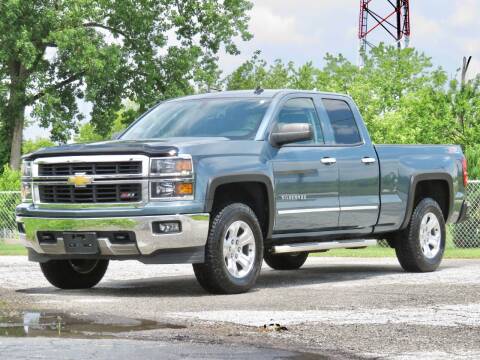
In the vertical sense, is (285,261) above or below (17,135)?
below

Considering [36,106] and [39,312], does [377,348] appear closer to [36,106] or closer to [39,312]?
[39,312]

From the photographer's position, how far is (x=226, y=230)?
462 inches

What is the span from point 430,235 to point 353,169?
2.11 metres

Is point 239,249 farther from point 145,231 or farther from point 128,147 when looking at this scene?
point 128,147

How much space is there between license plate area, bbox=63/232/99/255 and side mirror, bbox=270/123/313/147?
2.24m

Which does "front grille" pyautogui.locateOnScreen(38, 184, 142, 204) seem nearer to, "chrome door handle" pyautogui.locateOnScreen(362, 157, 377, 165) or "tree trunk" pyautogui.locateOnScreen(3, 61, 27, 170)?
"chrome door handle" pyautogui.locateOnScreen(362, 157, 377, 165)

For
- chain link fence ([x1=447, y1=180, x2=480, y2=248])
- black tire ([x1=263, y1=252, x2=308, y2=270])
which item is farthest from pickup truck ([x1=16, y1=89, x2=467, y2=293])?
chain link fence ([x1=447, y1=180, x2=480, y2=248])

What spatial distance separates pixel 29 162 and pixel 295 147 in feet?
9.51

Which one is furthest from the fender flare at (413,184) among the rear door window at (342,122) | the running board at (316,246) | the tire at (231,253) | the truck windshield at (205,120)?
the tire at (231,253)

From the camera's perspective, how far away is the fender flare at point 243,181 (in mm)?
11555

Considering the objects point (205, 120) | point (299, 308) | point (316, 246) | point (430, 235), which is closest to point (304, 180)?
point (316, 246)

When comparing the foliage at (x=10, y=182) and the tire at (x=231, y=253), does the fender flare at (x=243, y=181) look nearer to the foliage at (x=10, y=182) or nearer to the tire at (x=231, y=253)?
the tire at (x=231, y=253)

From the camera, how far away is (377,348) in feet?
26.1

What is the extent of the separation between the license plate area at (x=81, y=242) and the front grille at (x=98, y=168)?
0.63 m
